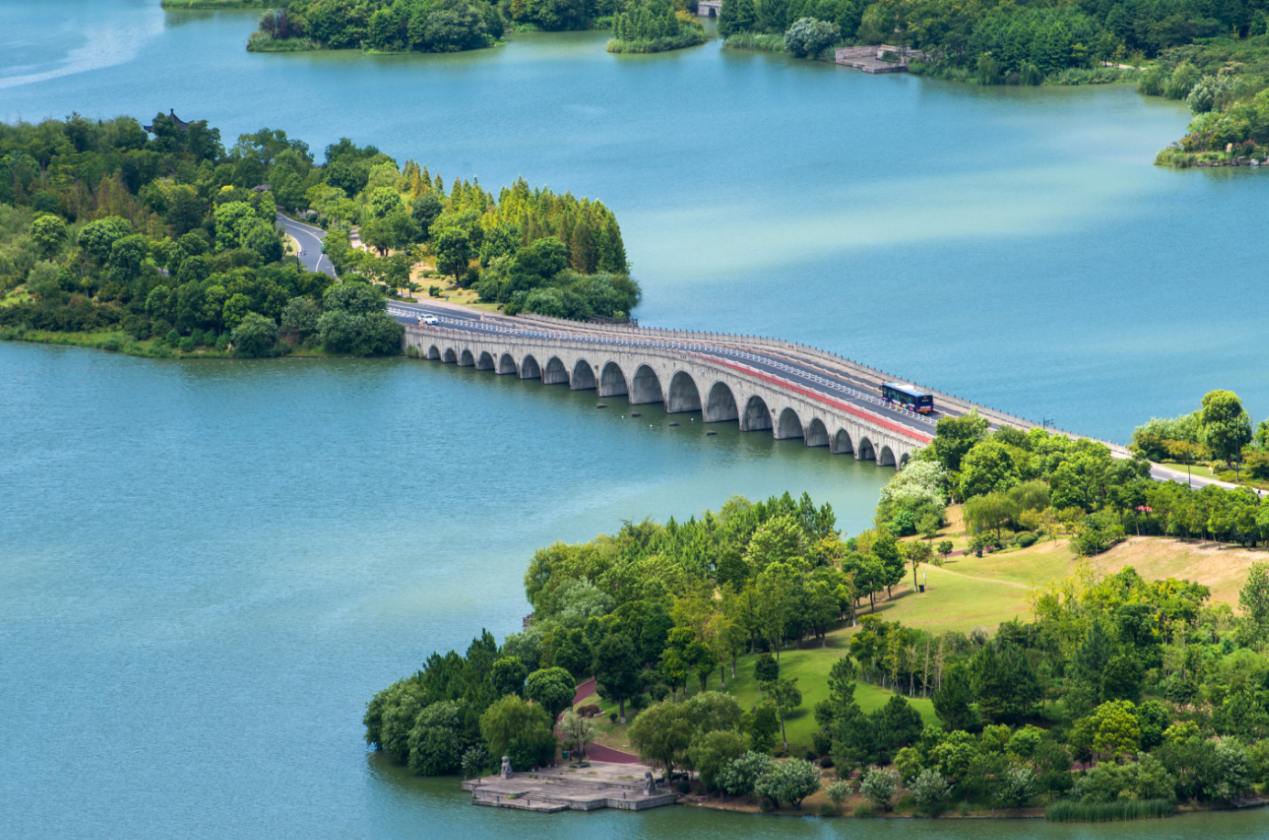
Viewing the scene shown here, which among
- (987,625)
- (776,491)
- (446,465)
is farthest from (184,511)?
(987,625)

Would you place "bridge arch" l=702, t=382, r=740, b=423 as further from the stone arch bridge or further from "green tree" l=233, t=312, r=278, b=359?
"green tree" l=233, t=312, r=278, b=359

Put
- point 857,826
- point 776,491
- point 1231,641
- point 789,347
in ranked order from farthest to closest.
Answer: point 789,347 → point 776,491 → point 1231,641 → point 857,826

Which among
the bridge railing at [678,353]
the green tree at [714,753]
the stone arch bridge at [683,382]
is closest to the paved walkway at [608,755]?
the green tree at [714,753]

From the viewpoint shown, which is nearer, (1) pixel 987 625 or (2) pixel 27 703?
(1) pixel 987 625

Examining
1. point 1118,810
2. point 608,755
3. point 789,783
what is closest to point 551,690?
point 608,755

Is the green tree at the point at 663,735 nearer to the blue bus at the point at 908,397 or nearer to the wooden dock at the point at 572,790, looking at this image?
the wooden dock at the point at 572,790

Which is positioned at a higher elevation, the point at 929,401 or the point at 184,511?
the point at 929,401

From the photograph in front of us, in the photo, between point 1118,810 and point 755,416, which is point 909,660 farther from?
point 755,416

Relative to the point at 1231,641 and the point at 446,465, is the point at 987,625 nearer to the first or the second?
the point at 1231,641

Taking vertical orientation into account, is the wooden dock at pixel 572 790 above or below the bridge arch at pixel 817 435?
below
